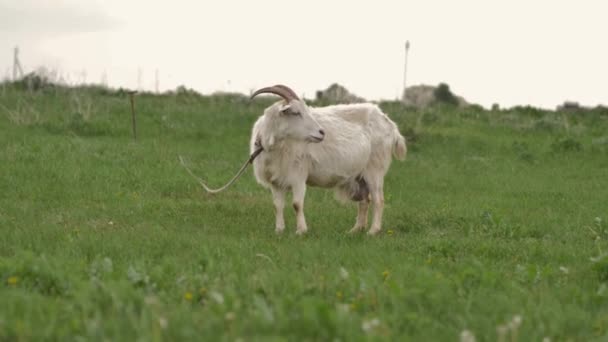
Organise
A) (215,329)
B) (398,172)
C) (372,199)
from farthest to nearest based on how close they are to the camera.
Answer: (398,172)
(372,199)
(215,329)

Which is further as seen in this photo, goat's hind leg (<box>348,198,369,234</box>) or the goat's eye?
goat's hind leg (<box>348,198,369,234</box>)

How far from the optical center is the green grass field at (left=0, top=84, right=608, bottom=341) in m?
4.89

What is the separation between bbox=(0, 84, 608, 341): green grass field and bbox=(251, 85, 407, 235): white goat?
51 centimetres

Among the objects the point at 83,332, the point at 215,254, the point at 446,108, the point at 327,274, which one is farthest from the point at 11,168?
the point at 446,108

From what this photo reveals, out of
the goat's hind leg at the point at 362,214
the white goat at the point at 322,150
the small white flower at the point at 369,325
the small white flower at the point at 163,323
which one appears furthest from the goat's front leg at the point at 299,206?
the small white flower at the point at 163,323

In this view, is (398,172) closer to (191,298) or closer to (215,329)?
(191,298)

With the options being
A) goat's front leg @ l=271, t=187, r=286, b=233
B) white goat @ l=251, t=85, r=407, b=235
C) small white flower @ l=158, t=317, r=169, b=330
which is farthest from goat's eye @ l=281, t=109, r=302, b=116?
small white flower @ l=158, t=317, r=169, b=330

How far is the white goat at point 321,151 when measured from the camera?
9992mm

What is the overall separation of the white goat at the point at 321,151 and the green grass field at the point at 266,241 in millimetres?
503

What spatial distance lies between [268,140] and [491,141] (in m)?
11.6

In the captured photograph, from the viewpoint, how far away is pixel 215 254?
25.5ft

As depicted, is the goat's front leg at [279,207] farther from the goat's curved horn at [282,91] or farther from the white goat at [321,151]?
the goat's curved horn at [282,91]

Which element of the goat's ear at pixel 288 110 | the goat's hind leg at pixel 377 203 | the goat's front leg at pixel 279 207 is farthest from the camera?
the goat's hind leg at pixel 377 203

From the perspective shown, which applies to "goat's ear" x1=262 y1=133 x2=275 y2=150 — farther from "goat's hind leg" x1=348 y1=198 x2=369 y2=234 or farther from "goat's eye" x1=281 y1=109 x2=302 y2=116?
"goat's hind leg" x1=348 y1=198 x2=369 y2=234
